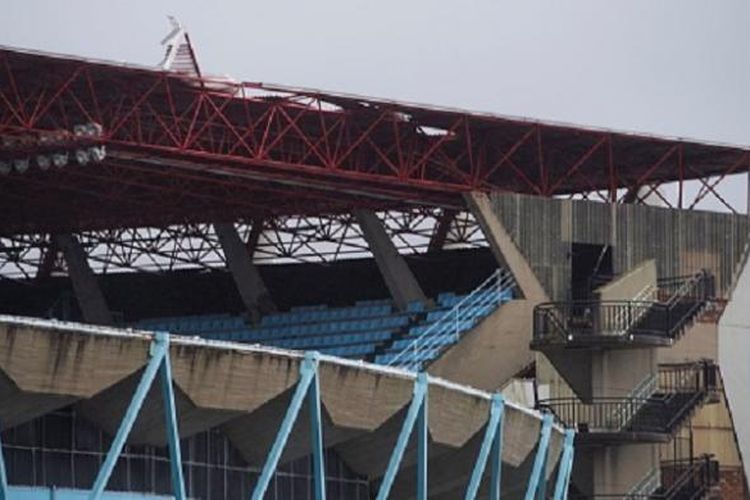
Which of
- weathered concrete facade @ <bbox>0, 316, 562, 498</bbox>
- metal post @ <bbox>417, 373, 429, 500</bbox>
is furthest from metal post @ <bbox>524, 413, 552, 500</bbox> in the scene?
metal post @ <bbox>417, 373, 429, 500</bbox>

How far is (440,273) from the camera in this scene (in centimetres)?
12431

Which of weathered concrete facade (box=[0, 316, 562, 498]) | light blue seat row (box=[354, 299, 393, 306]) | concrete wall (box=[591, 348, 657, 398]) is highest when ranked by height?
light blue seat row (box=[354, 299, 393, 306])

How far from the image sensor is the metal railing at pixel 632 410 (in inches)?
4205

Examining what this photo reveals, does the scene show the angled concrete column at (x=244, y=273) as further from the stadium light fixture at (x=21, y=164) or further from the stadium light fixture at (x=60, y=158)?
the stadium light fixture at (x=60, y=158)

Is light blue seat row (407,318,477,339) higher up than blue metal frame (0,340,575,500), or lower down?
higher up

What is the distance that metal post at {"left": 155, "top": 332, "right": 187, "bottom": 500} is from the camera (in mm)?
66438

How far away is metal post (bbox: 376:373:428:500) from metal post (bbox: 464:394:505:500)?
93.0 inches

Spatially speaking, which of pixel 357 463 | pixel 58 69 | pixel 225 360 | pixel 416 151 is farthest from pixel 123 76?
pixel 225 360

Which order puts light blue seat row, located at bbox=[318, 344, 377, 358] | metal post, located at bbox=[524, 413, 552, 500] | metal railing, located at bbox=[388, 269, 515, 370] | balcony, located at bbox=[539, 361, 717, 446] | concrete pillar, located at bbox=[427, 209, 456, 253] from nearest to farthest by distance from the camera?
metal post, located at bbox=[524, 413, 552, 500] < balcony, located at bbox=[539, 361, 717, 446] < metal railing, located at bbox=[388, 269, 515, 370] < light blue seat row, located at bbox=[318, 344, 377, 358] < concrete pillar, located at bbox=[427, 209, 456, 253]

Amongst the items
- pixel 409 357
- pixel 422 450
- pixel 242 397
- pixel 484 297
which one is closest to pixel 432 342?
pixel 409 357

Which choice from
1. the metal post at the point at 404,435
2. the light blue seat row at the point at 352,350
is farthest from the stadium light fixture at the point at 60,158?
the metal post at the point at 404,435

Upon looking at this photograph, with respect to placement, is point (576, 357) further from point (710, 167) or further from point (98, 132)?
point (98, 132)

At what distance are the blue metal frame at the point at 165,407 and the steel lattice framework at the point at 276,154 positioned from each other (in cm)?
3700

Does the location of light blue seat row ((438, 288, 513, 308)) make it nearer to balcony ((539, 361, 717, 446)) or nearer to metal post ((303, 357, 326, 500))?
balcony ((539, 361, 717, 446))
